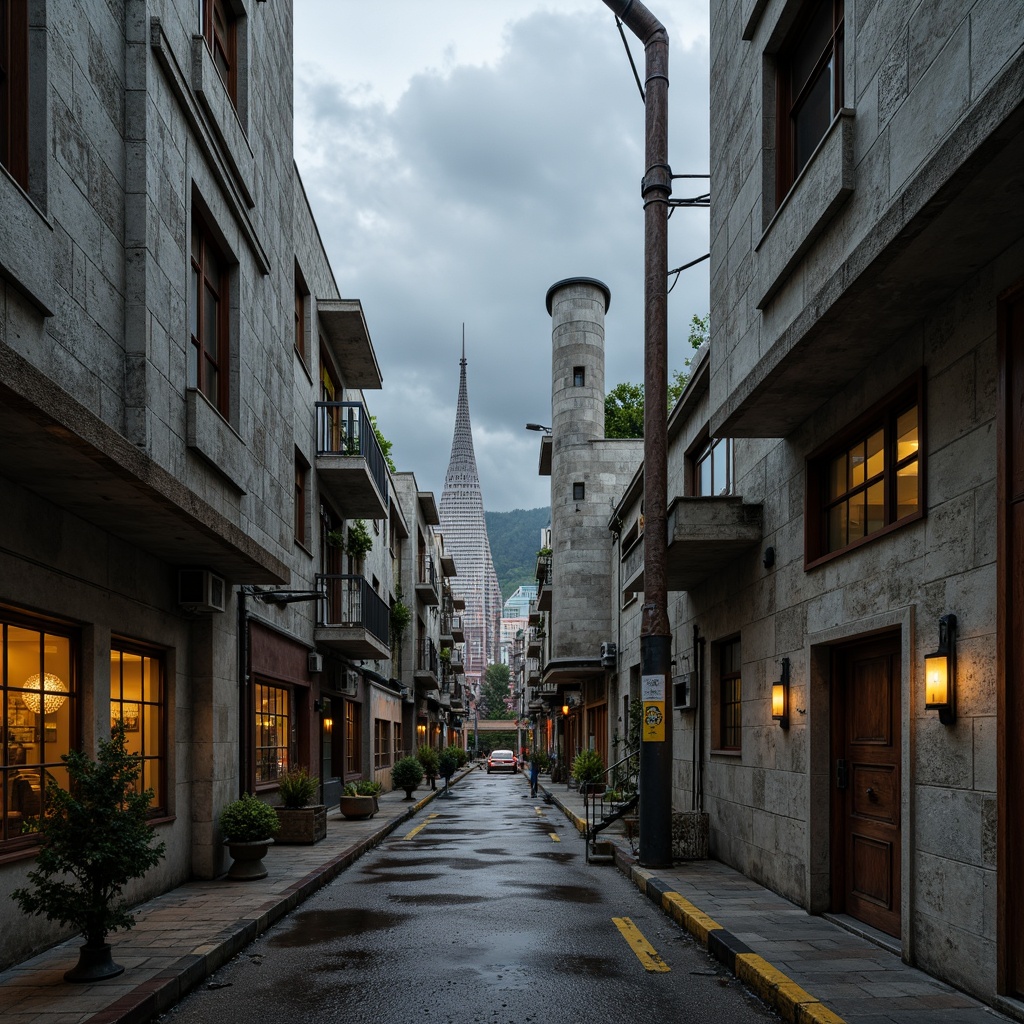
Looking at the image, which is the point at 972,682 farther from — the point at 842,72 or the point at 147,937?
the point at 147,937

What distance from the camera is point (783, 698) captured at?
10.9m

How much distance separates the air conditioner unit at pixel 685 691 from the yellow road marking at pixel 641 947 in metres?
5.96

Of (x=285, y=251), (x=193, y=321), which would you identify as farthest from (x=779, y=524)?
(x=285, y=251)

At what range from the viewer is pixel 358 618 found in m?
24.2

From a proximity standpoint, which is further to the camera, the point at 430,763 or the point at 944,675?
the point at 430,763

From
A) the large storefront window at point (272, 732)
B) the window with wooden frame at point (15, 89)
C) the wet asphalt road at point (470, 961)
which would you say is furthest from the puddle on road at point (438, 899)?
the window with wooden frame at point (15, 89)

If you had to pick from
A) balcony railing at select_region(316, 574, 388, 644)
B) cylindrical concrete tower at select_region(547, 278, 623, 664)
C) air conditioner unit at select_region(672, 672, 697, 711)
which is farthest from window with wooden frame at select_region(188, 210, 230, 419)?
cylindrical concrete tower at select_region(547, 278, 623, 664)

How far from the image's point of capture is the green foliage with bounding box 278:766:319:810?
16.4 metres

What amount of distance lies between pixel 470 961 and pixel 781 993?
2.57 m

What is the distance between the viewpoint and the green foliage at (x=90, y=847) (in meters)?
7.10

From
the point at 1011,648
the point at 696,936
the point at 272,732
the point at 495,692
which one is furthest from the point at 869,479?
the point at 495,692

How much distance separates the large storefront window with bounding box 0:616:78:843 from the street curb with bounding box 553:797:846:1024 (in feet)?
16.9

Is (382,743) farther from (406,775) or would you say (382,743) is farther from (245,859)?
(245,859)

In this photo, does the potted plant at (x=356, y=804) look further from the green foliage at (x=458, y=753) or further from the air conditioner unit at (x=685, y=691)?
the green foliage at (x=458, y=753)
